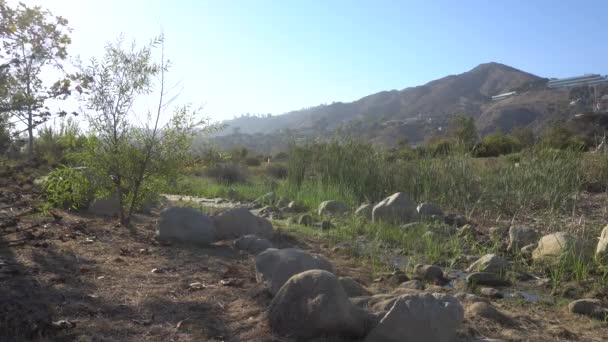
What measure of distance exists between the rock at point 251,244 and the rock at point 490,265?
2336 millimetres

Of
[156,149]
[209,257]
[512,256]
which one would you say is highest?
[156,149]

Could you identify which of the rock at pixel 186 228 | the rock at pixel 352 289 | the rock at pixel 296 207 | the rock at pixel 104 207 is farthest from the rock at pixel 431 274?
the rock at pixel 296 207

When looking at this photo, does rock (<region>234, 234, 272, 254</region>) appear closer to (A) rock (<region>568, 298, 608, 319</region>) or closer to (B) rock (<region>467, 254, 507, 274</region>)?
(B) rock (<region>467, 254, 507, 274</region>)

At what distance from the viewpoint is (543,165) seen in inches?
410

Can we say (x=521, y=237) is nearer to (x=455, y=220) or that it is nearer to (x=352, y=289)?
(x=455, y=220)

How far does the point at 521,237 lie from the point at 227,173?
12.9 metres

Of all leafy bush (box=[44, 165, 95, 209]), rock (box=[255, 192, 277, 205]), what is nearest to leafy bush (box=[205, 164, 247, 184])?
rock (box=[255, 192, 277, 205])

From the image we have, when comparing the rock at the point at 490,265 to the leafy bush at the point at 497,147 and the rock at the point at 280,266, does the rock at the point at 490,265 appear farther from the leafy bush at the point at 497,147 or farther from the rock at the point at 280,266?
the leafy bush at the point at 497,147

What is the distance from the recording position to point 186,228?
6.79m

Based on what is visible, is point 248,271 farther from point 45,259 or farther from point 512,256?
point 512,256

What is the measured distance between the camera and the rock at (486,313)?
4.35 meters

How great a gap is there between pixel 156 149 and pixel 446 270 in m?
3.95

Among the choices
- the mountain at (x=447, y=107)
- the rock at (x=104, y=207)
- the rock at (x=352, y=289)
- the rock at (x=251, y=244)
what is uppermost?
the mountain at (x=447, y=107)

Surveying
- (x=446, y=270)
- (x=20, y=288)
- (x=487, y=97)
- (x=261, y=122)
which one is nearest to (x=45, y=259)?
(x=20, y=288)
